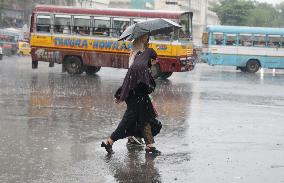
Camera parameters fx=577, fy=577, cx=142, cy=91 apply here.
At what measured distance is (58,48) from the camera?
25.6 meters

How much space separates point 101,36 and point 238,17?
7844 cm

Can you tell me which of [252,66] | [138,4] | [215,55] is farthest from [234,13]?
[215,55]

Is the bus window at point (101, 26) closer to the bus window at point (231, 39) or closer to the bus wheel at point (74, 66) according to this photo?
the bus wheel at point (74, 66)

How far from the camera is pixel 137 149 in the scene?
8406mm

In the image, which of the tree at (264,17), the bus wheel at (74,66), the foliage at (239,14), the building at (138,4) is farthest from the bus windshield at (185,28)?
the tree at (264,17)

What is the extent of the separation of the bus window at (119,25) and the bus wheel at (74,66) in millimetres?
2192

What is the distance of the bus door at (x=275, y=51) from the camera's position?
34844 millimetres

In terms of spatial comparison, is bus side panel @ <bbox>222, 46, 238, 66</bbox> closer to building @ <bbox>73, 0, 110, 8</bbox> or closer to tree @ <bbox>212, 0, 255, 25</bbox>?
building @ <bbox>73, 0, 110, 8</bbox>

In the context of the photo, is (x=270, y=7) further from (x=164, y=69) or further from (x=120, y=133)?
(x=120, y=133)

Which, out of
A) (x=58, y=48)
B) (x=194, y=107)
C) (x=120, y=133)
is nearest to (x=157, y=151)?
(x=120, y=133)

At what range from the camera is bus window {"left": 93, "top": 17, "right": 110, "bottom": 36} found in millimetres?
25000

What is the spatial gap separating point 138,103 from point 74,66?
710 inches

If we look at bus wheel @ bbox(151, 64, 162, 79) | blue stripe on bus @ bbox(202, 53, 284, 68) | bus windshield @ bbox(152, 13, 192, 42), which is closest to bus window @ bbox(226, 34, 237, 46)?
blue stripe on bus @ bbox(202, 53, 284, 68)

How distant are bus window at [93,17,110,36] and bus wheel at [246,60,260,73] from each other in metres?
13.5
